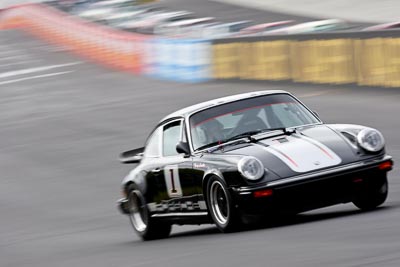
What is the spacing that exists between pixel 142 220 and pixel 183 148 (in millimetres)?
1473

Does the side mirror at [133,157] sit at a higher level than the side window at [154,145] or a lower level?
lower

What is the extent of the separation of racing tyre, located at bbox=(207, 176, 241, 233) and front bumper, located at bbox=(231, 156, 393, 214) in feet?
0.36

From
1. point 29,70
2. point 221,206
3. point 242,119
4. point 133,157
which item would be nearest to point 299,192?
point 221,206

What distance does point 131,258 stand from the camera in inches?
336

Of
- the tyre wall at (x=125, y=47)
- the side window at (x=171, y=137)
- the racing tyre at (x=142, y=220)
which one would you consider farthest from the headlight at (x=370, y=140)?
the tyre wall at (x=125, y=47)

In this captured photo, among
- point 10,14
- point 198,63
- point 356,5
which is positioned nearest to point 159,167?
point 198,63

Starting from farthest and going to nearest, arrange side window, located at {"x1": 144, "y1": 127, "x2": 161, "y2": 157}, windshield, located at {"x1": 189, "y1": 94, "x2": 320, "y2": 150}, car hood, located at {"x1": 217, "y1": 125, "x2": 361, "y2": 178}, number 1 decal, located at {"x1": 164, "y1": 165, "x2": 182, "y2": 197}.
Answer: side window, located at {"x1": 144, "y1": 127, "x2": 161, "y2": 157}, number 1 decal, located at {"x1": 164, "y1": 165, "x2": 182, "y2": 197}, windshield, located at {"x1": 189, "y1": 94, "x2": 320, "y2": 150}, car hood, located at {"x1": 217, "y1": 125, "x2": 361, "y2": 178}

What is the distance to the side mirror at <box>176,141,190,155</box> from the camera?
9609mm

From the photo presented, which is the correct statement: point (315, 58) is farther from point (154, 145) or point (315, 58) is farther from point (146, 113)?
point (154, 145)

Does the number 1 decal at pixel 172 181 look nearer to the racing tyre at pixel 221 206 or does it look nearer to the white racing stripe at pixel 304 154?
the racing tyre at pixel 221 206

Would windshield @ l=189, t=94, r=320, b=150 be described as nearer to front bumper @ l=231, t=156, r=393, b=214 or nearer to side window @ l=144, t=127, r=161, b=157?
side window @ l=144, t=127, r=161, b=157

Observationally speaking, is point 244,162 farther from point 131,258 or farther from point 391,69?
point 391,69

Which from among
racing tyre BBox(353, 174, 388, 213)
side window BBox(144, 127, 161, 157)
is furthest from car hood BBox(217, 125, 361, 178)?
side window BBox(144, 127, 161, 157)

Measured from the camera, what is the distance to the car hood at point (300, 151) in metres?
8.53
